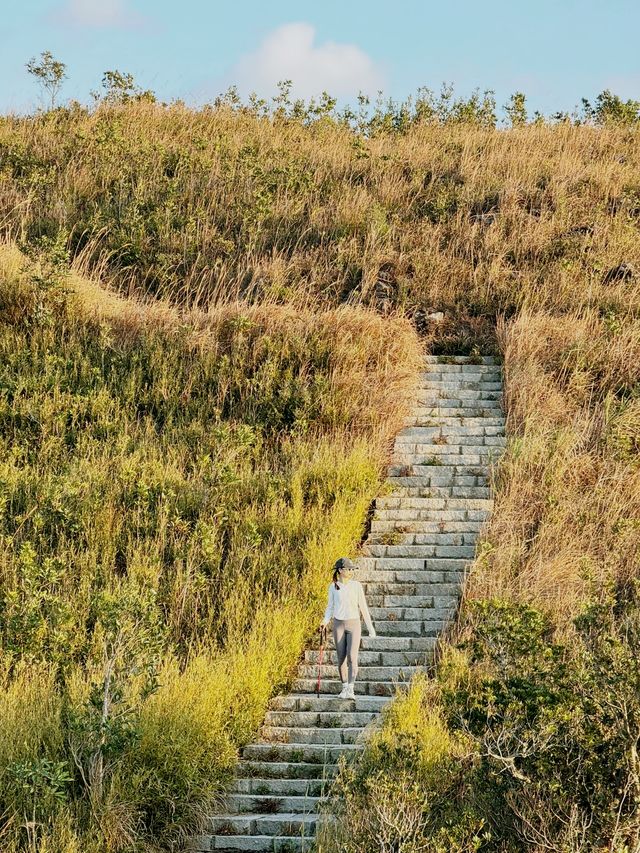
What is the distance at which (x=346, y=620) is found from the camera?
13.0 m

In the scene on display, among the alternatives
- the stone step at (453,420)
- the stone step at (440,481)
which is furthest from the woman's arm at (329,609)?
the stone step at (453,420)

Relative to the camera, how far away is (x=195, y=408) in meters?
19.0

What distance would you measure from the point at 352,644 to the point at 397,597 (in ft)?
6.41

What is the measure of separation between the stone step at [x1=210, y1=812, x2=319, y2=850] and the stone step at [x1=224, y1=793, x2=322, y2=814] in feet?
0.62

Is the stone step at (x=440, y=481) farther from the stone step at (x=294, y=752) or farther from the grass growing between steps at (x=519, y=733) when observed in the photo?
the stone step at (x=294, y=752)

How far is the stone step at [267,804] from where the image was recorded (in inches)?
437

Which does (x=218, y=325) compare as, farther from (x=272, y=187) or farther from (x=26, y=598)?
→ (x=26, y=598)

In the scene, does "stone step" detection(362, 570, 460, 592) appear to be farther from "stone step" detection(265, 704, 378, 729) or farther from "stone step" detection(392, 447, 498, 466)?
"stone step" detection(392, 447, 498, 466)

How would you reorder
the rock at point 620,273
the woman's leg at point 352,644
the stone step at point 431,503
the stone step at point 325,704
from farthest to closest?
the rock at point 620,273 → the stone step at point 431,503 → the woman's leg at point 352,644 → the stone step at point 325,704

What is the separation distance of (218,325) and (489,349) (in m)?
4.47

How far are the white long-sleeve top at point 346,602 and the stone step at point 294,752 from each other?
1392 millimetres

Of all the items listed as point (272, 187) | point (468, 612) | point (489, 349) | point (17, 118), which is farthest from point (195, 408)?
point (17, 118)

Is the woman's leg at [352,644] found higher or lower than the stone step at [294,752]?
higher

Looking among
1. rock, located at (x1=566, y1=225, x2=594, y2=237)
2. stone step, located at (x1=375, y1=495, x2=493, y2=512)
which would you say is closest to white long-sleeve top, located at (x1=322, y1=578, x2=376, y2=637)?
stone step, located at (x1=375, y1=495, x2=493, y2=512)
